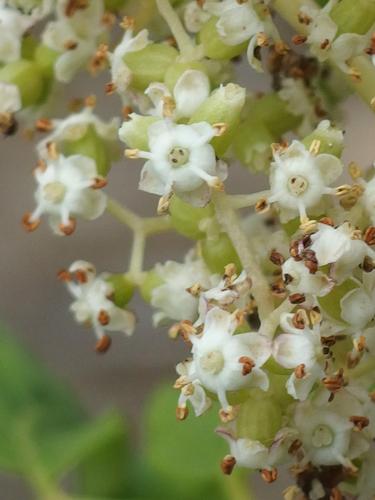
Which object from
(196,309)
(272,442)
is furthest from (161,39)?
(272,442)

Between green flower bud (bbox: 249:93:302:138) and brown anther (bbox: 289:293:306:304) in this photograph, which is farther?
green flower bud (bbox: 249:93:302:138)

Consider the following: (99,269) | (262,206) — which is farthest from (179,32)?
(99,269)

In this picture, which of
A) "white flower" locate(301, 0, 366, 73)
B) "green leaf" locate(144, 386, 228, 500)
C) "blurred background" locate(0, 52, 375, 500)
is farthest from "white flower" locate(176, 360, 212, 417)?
"blurred background" locate(0, 52, 375, 500)

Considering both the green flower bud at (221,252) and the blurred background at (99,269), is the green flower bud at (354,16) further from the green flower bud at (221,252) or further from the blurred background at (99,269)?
the blurred background at (99,269)

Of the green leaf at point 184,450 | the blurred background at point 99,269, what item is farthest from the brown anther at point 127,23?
the blurred background at point 99,269

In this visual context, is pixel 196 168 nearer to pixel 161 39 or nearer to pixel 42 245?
pixel 161 39

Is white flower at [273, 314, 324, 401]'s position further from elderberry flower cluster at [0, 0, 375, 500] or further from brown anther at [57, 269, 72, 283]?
brown anther at [57, 269, 72, 283]
